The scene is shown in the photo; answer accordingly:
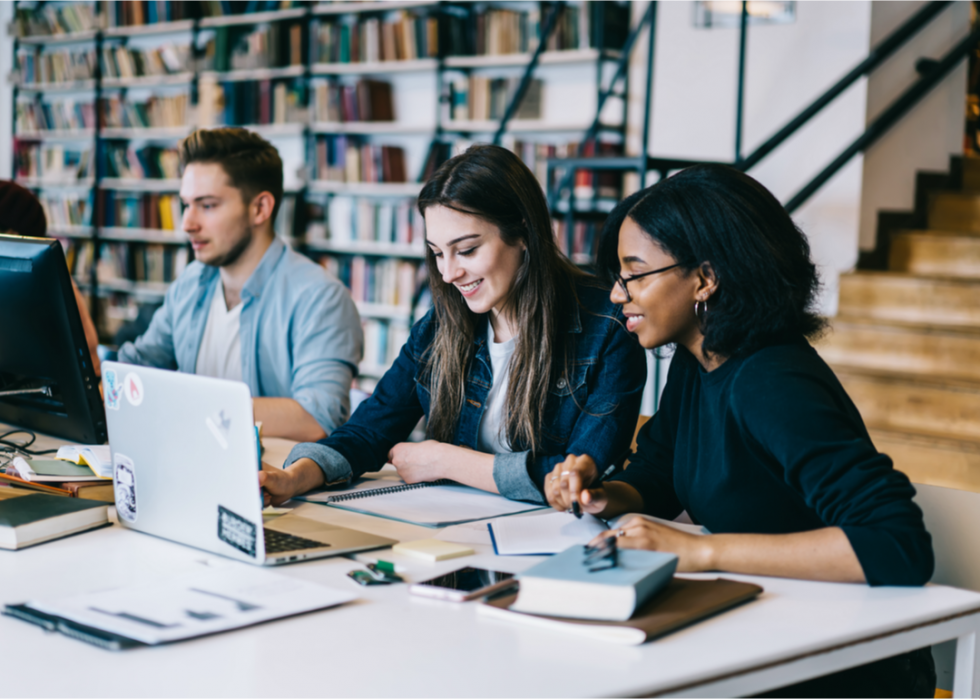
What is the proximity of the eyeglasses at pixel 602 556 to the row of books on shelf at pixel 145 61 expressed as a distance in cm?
567

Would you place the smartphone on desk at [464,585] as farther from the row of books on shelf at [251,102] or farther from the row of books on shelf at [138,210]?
the row of books on shelf at [138,210]

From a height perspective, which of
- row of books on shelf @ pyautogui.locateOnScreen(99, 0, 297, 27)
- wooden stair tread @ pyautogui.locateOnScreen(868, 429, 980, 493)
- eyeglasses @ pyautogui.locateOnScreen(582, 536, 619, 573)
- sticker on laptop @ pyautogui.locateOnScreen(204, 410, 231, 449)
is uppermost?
row of books on shelf @ pyautogui.locateOnScreen(99, 0, 297, 27)

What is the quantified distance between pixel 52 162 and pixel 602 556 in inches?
271

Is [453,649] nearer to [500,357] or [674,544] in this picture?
[674,544]

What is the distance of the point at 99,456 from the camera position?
1.52 meters

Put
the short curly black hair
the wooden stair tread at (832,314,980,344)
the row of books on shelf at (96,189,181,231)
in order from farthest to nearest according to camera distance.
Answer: the row of books on shelf at (96,189,181,231)
the wooden stair tread at (832,314,980,344)
the short curly black hair

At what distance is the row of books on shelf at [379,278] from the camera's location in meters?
5.10

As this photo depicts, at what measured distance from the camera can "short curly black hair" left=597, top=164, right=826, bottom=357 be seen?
4.23ft

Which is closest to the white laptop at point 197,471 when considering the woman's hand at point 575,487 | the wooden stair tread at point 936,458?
the woman's hand at point 575,487

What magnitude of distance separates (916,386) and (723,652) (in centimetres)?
294

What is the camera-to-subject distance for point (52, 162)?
688 centimetres

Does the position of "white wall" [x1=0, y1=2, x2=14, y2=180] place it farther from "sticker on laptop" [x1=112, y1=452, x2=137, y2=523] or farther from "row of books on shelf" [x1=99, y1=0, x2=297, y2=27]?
"sticker on laptop" [x1=112, y1=452, x2=137, y2=523]

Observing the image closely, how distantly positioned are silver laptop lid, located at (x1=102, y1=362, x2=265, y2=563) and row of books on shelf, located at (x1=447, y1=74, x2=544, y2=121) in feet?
11.9

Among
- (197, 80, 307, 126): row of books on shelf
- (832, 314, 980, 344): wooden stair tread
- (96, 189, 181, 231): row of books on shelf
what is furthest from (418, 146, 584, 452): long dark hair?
(96, 189, 181, 231): row of books on shelf
